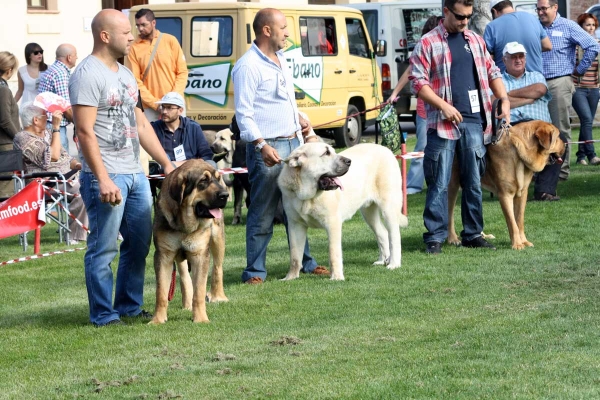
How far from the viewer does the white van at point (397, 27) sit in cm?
2278

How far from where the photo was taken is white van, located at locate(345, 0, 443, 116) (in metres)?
22.8

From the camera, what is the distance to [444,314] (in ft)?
22.6

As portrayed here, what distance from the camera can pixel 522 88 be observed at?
1088 cm

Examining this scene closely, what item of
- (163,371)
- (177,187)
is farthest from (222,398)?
(177,187)

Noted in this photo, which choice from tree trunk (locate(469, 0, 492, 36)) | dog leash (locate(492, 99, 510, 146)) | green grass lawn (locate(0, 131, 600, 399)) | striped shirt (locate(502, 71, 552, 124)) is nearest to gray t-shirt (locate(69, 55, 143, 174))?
green grass lawn (locate(0, 131, 600, 399))

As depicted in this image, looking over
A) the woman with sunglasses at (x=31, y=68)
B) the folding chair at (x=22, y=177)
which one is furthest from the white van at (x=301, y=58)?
the folding chair at (x=22, y=177)

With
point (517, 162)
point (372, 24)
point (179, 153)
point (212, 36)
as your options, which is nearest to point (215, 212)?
point (179, 153)

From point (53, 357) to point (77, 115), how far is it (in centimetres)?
149

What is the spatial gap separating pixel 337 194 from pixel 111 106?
227cm

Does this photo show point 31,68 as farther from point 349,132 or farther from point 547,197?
point 547,197

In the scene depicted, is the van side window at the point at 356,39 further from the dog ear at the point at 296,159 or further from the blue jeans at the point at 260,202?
the dog ear at the point at 296,159

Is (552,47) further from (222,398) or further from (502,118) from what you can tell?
(222,398)

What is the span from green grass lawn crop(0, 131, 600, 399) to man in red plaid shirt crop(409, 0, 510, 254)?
1.63ft

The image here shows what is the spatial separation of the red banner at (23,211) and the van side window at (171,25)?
8215 mm
